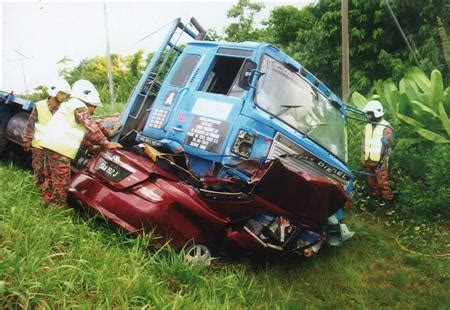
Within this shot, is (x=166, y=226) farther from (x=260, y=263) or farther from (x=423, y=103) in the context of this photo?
(x=423, y=103)

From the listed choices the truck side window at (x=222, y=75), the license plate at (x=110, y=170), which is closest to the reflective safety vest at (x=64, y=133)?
the license plate at (x=110, y=170)

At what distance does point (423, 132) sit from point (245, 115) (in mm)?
3779

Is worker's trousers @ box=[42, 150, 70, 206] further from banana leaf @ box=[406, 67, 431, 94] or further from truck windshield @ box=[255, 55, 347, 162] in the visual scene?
banana leaf @ box=[406, 67, 431, 94]

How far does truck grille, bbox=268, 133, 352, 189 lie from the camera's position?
5.15 m

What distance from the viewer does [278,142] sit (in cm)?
522

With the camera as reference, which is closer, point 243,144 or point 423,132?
point 243,144

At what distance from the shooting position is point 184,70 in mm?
6148

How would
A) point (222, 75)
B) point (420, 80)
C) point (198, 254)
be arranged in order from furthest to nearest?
point (420, 80)
point (222, 75)
point (198, 254)

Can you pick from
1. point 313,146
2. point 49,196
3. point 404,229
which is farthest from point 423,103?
point 49,196

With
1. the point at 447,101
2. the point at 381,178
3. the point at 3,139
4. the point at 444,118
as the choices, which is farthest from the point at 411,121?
the point at 3,139

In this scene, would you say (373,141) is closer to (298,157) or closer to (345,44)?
(298,157)

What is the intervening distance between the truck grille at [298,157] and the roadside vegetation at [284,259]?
42.0 inches

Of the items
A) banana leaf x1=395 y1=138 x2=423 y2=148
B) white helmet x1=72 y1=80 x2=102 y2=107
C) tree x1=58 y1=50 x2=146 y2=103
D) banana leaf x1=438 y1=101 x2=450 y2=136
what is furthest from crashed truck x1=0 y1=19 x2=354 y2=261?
tree x1=58 y1=50 x2=146 y2=103

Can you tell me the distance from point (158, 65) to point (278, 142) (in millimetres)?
2406
